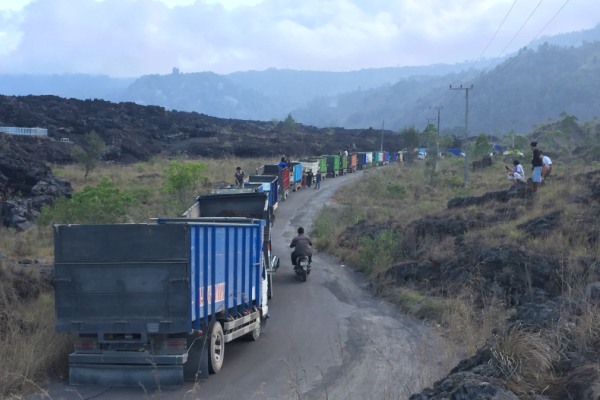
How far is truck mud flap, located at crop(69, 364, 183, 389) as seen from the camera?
10094 millimetres

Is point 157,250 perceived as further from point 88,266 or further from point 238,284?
point 238,284

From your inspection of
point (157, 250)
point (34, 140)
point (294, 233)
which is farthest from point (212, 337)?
point (34, 140)

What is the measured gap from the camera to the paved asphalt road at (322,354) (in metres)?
9.77

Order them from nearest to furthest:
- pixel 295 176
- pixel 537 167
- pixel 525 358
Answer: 1. pixel 525 358
2. pixel 537 167
3. pixel 295 176

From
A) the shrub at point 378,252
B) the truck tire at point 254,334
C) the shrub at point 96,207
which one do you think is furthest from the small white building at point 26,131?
the truck tire at point 254,334

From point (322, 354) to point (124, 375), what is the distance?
3.61 m

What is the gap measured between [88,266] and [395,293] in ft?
29.8

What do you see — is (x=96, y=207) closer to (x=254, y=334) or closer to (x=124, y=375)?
(x=254, y=334)

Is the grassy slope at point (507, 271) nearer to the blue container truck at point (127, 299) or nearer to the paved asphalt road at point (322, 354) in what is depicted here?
the paved asphalt road at point (322, 354)

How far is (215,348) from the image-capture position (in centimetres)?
1118

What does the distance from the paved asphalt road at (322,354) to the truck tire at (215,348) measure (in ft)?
0.64

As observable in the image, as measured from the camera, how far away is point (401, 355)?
11945 mm

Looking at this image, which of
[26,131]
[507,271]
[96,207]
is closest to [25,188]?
[96,207]

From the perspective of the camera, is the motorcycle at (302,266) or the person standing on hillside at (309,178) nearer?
the motorcycle at (302,266)
